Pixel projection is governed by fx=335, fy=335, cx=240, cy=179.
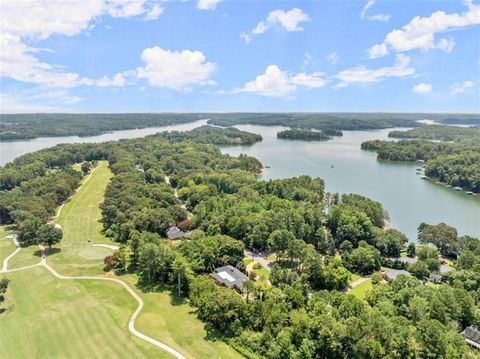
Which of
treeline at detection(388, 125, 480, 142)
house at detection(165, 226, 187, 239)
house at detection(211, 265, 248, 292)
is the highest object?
treeline at detection(388, 125, 480, 142)

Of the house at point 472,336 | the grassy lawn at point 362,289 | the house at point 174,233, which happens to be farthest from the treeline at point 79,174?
the house at point 472,336

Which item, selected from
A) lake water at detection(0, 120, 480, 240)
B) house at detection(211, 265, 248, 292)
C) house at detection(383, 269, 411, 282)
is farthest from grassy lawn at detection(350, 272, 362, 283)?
lake water at detection(0, 120, 480, 240)

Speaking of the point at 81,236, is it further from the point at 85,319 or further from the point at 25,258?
the point at 85,319

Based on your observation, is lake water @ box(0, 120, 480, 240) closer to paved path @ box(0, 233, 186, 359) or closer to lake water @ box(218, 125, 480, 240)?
lake water @ box(218, 125, 480, 240)

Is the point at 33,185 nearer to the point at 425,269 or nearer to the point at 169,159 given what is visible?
the point at 169,159

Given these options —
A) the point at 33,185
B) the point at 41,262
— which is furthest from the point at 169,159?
the point at 41,262

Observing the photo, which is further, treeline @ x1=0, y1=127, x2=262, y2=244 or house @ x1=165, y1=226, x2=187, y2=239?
treeline @ x1=0, y1=127, x2=262, y2=244
